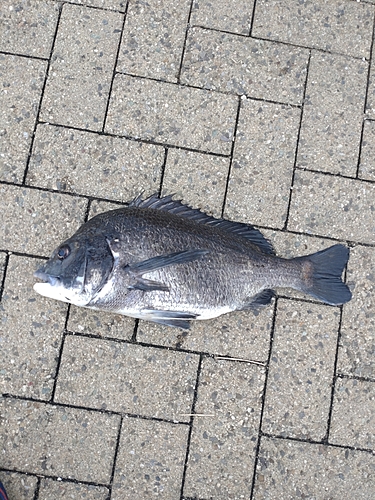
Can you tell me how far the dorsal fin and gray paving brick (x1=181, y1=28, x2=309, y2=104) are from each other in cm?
124

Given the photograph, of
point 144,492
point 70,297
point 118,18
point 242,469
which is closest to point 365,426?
point 242,469

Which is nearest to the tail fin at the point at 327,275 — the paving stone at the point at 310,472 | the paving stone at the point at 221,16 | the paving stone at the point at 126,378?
the paving stone at the point at 126,378

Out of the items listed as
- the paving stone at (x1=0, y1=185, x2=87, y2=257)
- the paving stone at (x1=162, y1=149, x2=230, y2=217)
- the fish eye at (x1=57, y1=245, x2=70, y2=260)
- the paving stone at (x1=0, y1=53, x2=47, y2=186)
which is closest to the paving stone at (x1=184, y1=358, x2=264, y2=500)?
the paving stone at (x1=162, y1=149, x2=230, y2=217)

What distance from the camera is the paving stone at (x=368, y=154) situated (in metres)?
4.54

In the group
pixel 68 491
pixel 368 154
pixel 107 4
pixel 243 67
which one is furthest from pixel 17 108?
pixel 68 491

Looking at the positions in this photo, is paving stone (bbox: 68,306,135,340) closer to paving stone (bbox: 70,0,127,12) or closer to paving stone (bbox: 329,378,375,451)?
paving stone (bbox: 329,378,375,451)

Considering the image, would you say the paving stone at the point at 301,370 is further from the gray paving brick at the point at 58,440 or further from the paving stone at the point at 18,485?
the paving stone at the point at 18,485

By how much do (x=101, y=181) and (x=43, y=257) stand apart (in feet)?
2.63

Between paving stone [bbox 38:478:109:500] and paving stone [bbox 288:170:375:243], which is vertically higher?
paving stone [bbox 288:170:375:243]

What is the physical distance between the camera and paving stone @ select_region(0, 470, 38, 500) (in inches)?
163

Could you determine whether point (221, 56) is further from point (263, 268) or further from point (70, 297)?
point (70, 297)

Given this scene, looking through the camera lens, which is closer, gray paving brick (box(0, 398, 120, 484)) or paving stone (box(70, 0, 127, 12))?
gray paving brick (box(0, 398, 120, 484))

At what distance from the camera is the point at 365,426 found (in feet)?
14.2

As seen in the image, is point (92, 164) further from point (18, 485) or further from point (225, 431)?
point (18, 485)
